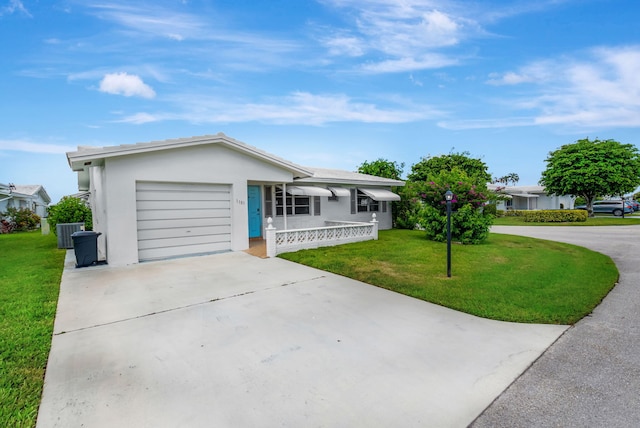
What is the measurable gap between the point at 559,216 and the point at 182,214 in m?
30.5

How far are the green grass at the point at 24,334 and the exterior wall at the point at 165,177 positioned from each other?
1.69m

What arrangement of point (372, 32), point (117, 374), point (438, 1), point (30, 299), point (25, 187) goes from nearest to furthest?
point (117, 374) → point (30, 299) → point (438, 1) → point (372, 32) → point (25, 187)

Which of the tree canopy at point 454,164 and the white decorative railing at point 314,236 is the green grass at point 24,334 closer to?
the white decorative railing at point 314,236

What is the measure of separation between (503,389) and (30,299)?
7.73 m

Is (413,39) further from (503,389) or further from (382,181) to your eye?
(503,389)

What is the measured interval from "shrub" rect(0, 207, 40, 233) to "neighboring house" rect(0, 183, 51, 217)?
1.07 m

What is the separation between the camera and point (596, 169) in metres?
28.1

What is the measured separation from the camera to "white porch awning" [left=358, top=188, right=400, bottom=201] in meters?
16.3

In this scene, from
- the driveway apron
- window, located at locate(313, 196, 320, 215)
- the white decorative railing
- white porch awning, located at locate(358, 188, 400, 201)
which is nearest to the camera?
the driveway apron

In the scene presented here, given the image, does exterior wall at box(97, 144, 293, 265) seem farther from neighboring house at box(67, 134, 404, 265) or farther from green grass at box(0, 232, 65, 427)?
green grass at box(0, 232, 65, 427)

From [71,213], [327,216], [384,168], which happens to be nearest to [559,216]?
[384,168]

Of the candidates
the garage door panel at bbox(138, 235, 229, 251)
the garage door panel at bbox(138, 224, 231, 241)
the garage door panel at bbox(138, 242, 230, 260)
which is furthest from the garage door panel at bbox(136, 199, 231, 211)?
the garage door panel at bbox(138, 242, 230, 260)

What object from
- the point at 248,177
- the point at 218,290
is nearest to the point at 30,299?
the point at 218,290

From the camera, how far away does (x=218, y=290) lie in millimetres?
6355
